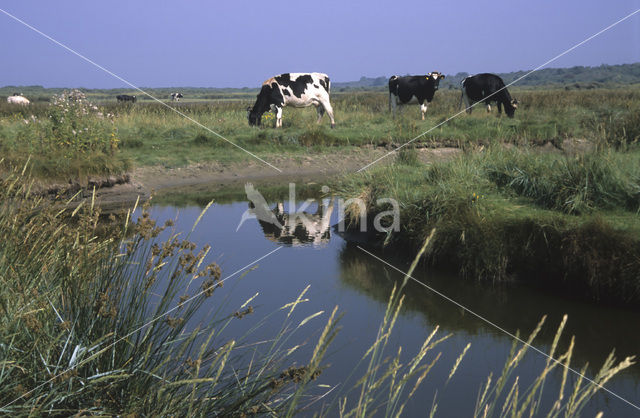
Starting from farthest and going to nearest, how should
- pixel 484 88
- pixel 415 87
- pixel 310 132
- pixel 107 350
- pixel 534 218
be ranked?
1. pixel 484 88
2. pixel 415 87
3. pixel 310 132
4. pixel 534 218
5. pixel 107 350

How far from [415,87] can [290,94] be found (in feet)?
A: 15.7

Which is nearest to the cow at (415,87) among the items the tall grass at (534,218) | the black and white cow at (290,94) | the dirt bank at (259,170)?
the black and white cow at (290,94)

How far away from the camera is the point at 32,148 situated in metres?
11.7

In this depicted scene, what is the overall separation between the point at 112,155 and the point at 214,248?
17.9 ft

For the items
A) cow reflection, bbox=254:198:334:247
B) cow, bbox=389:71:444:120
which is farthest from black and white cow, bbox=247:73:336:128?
cow reflection, bbox=254:198:334:247

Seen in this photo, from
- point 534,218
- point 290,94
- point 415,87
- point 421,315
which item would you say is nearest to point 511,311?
point 421,315

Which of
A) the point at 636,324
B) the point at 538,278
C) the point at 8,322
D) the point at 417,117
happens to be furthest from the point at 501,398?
the point at 417,117

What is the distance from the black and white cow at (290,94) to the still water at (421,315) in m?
10.9

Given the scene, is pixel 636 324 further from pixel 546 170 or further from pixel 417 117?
pixel 417 117

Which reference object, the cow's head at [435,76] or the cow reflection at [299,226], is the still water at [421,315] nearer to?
the cow reflection at [299,226]

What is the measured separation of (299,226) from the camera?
10539mm

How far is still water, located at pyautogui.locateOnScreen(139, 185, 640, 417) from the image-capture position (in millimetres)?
4844

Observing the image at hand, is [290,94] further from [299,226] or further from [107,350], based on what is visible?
[107,350]

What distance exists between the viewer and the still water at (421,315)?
15.9ft
